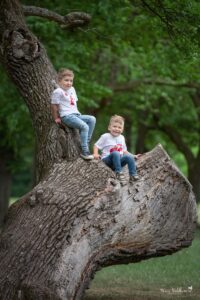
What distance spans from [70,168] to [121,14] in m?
10.1

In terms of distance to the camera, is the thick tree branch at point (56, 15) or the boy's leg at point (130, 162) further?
the thick tree branch at point (56, 15)

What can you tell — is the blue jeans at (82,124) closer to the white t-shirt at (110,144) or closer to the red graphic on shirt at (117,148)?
the white t-shirt at (110,144)

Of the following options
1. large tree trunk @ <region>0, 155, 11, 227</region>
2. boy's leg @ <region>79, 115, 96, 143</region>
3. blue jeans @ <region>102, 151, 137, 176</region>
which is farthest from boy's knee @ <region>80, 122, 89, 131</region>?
large tree trunk @ <region>0, 155, 11, 227</region>

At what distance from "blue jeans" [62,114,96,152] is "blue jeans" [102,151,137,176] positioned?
364mm

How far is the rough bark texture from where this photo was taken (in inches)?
360

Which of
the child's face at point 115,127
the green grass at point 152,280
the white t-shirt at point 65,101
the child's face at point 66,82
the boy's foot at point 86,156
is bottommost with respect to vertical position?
the green grass at point 152,280

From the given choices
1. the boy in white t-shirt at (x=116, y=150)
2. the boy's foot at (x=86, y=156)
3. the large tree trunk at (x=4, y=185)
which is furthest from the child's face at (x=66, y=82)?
the large tree trunk at (x=4, y=185)

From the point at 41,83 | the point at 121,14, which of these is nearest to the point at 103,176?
the point at 41,83

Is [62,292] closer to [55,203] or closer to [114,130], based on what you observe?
[55,203]

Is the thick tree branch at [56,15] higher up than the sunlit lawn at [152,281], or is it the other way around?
the thick tree branch at [56,15]

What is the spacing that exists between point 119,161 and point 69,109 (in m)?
1.03

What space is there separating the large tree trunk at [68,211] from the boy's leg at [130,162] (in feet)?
0.70

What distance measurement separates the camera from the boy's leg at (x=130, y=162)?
10.1 m

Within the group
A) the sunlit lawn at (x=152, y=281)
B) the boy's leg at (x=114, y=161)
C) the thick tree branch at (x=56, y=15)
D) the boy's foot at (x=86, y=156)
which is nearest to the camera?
the boy's leg at (x=114, y=161)
